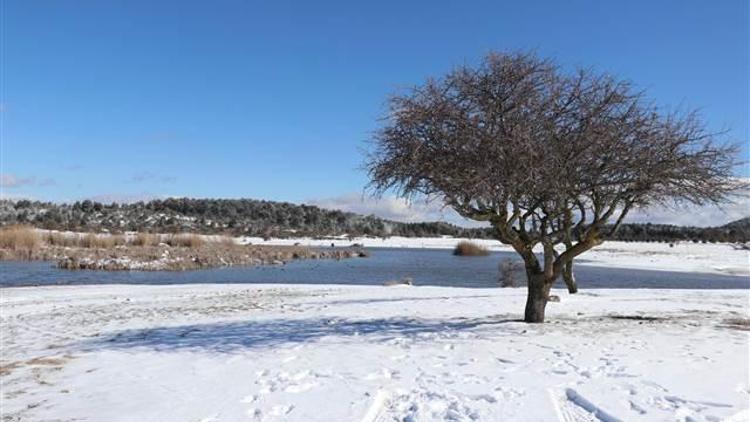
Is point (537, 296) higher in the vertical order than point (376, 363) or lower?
higher

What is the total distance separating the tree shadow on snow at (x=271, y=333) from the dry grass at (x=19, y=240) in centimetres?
3500

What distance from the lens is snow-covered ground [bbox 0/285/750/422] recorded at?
6.66 metres

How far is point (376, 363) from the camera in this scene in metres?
8.73

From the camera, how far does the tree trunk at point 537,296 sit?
12.1 m

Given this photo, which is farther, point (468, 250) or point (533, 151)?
point (468, 250)

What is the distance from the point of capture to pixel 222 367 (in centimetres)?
881

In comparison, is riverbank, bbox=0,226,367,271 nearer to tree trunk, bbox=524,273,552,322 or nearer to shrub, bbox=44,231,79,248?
shrub, bbox=44,231,79,248

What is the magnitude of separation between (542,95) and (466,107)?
4.62 feet

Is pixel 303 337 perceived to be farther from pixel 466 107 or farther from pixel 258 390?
pixel 466 107

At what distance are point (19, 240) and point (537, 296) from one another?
4048 cm

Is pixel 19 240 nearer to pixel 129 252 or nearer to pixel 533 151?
pixel 129 252

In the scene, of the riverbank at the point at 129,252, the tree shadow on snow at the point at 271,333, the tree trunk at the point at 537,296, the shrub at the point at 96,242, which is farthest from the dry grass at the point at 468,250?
the tree trunk at the point at 537,296

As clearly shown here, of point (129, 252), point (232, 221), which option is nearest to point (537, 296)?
point (129, 252)

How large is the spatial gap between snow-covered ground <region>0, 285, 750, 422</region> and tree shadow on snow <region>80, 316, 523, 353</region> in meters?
0.04
